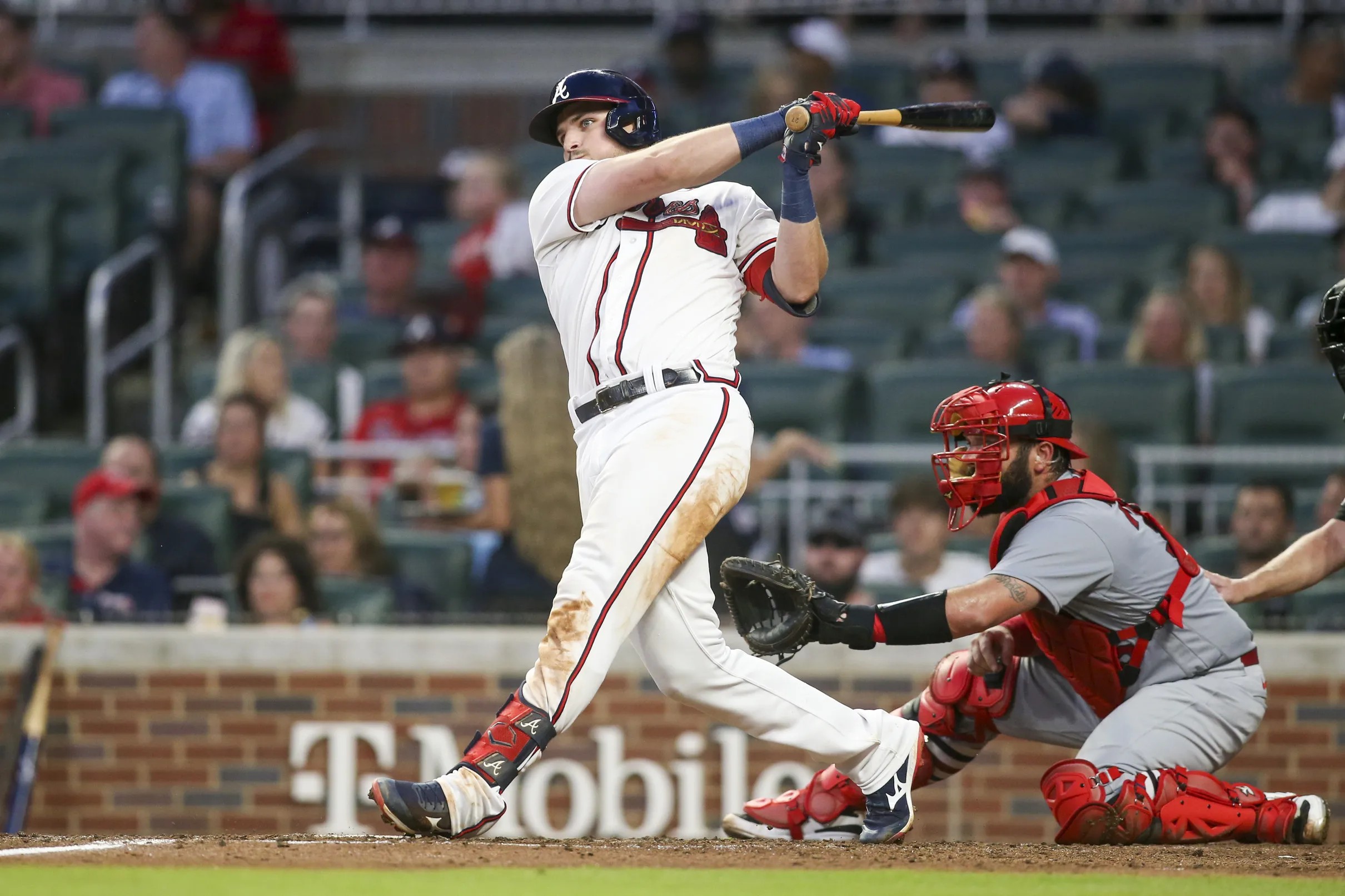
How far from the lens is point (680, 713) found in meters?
6.56

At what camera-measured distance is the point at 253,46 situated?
37.2 ft

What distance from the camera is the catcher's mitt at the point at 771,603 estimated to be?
14.0 feet

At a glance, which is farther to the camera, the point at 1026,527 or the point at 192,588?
the point at 192,588

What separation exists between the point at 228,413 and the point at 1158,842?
4.53m

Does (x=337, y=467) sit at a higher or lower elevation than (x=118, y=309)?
lower

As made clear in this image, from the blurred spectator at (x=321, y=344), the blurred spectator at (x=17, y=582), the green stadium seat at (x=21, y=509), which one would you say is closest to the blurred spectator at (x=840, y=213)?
the blurred spectator at (x=321, y=344)

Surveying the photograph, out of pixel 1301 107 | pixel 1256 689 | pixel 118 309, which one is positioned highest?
pixel 1301 107

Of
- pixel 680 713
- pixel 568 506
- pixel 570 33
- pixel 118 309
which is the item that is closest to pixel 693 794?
pixel 680 713

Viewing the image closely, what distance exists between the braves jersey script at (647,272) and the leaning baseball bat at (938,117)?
369mm

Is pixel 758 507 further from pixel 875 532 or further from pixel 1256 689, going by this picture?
pixel 1256 689

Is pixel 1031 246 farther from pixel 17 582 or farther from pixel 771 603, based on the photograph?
pixel 771 603

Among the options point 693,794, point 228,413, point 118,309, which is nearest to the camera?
point 693,794

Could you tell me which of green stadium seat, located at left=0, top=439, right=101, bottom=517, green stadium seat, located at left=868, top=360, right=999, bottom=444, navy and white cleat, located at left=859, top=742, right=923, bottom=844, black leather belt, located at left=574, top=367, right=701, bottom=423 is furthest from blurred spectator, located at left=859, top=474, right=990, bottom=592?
green stadium seat, located at left=0, top=439, right=101, bottom=517

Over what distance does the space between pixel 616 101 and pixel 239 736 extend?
3.10 metres
